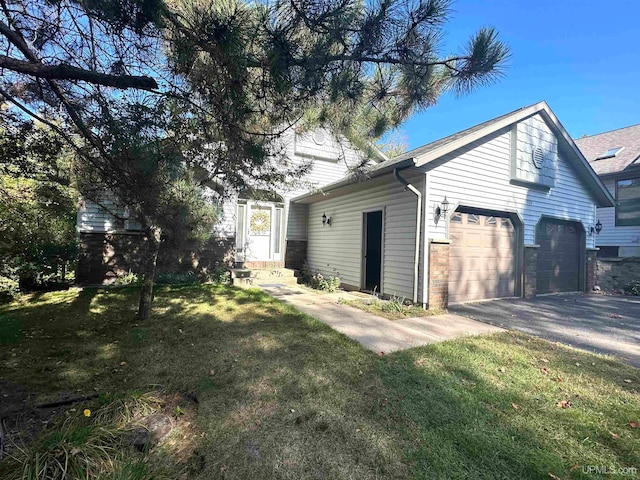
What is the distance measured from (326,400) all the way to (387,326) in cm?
268

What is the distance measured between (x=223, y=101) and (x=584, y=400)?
179 inches

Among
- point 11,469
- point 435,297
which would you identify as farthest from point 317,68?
point 435,297

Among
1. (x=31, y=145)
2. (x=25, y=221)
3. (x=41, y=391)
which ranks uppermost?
(x=31, y=145)

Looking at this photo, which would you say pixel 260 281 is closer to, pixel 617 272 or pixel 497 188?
pixel 497 188

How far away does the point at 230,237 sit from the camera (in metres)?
10.2

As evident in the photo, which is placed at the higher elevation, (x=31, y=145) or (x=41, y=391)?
(x=31, y=145)

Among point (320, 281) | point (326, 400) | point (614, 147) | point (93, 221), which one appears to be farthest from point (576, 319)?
point (614, 147)

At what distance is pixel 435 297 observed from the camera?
6.66 m

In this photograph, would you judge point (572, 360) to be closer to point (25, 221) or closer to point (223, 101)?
point (223, 101)

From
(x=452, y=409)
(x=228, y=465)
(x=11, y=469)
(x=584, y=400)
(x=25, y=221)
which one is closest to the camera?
(x=11, y=469)

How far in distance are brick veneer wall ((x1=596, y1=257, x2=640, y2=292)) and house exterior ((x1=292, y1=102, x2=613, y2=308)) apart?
233 centimetres

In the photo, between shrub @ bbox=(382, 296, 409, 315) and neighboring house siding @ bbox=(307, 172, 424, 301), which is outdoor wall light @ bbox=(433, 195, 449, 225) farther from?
shrub @ bbox=(382, 296, 409, 315)

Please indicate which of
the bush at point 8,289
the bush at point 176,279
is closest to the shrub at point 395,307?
the bush at point 176,279

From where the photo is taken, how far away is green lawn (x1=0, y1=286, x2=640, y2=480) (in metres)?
2.12
